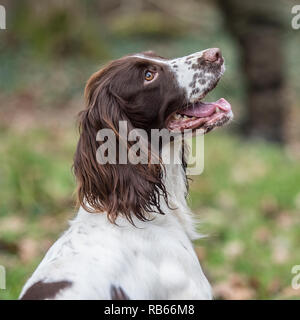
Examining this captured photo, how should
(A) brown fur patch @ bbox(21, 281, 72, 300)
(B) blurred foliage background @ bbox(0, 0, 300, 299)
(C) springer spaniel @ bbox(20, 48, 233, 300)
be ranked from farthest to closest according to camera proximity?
(B) blurred foliage background @ bbox(0, 0, 300, 299)
(C) springer spaniel @ bbox(20, 48, 233, 300)
(A) brown fur patch @ bbox(21, 281, 72, 300)

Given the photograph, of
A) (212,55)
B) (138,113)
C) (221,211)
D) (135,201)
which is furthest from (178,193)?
(221,211)

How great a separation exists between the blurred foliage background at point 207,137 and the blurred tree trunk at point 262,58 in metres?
0.02

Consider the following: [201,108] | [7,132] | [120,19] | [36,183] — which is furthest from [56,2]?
[201,108]

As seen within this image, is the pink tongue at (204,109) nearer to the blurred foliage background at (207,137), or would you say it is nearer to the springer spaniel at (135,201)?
the springer spaniel at (135,201)

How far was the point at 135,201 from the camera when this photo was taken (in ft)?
10.5

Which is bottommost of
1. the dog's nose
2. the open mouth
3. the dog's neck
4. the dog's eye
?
the dog's neck

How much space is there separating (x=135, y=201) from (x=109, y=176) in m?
0.19

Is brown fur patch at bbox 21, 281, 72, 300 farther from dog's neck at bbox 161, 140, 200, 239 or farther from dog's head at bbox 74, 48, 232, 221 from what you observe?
dog's neck at bbox 161, 140, 200, 239

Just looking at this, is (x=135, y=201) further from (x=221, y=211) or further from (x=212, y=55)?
(x=221, y=211)

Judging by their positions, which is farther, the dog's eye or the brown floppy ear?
the dog's eye

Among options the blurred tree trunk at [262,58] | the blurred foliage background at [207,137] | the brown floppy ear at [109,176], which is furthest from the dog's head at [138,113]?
the blurred tree trunk at [262,58]

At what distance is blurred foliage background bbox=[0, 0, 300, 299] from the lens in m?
5.64

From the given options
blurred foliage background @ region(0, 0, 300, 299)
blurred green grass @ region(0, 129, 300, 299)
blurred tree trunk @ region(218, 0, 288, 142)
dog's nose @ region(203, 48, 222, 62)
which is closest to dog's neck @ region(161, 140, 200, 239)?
dog's nose @ region(203, 48, 222, 62)
